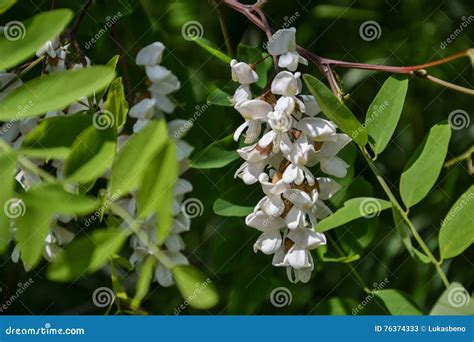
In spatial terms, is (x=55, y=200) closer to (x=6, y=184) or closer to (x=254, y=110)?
(x=6, y=184)

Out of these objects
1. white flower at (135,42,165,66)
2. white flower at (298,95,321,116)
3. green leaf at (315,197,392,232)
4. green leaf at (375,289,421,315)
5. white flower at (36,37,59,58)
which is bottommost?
green leaf at (375,289,421,315)

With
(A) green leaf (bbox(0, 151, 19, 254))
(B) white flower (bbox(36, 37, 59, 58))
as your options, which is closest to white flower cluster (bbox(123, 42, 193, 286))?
(B) white flower (bbox(36, 37, 59, 58))

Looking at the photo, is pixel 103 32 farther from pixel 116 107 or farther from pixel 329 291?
pixel 329 291

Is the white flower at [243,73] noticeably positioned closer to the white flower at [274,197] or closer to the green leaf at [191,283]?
the white flower at [274,197]

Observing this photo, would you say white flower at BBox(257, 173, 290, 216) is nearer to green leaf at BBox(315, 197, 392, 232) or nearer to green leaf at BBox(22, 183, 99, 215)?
green leaf at BBox(315, 197, 392, 232)

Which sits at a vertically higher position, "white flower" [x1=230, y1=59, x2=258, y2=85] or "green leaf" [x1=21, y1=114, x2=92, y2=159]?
"white flower" [x1=230, y1=59, x2=258, y2=85]

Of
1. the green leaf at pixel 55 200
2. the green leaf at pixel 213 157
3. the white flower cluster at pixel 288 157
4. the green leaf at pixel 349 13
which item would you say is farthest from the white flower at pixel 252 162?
the green leaf at pixel 349 13
